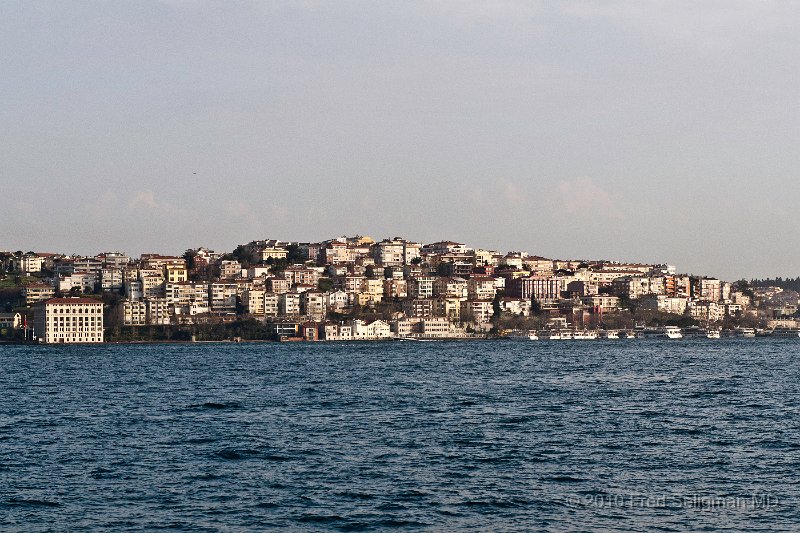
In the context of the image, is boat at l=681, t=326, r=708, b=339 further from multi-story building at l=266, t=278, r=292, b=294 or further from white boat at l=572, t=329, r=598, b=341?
multi-story building at l=266, t=278, r=292, b=294

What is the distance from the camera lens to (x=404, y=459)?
27.1 metres

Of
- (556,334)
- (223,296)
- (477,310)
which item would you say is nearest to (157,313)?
(223,296)

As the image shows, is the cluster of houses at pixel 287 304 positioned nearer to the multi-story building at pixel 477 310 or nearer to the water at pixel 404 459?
the multi-story building at pixel 477 310

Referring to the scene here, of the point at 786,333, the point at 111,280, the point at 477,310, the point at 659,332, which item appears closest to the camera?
the point at 659,332

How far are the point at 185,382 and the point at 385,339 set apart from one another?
110139mm

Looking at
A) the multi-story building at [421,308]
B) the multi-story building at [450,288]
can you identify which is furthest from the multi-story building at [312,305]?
the multi-story building at [450,288]

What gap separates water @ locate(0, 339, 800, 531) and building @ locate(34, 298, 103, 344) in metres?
106

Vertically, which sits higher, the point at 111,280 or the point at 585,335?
the point at 111,280

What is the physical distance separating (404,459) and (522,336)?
149 meters

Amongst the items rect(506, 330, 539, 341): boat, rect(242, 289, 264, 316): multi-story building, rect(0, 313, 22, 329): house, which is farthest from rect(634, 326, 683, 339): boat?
rect(0, 313, 22, 329): house

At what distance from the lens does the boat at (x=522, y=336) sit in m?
172

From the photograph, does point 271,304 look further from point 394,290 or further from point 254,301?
point 394,290

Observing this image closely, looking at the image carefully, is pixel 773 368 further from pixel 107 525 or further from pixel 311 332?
pixel 311 332

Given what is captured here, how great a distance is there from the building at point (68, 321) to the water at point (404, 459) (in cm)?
10633
